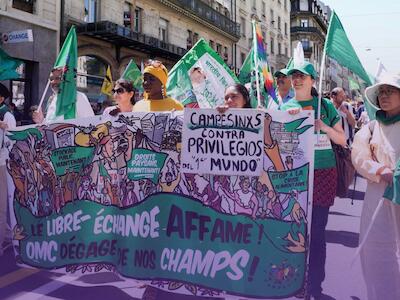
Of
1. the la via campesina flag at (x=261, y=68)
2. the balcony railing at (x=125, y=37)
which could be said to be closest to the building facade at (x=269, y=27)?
the balcony railing at (x=125, y=37)

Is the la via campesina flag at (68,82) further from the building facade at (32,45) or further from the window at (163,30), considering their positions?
the window at (163,30)

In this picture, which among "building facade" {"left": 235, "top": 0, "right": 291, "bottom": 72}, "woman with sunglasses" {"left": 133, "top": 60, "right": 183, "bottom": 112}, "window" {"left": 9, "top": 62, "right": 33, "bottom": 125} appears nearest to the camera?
"woman with sunglasses" {"left": 133, "top": 60, "right": 183, "bottom": 112}

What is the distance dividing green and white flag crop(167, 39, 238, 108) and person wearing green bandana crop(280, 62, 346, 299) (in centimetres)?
253

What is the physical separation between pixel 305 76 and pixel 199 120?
88 cm

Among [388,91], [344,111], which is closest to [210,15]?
[344,111]

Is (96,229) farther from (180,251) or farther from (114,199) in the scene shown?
(180,251)

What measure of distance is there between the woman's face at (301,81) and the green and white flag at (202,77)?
252 cm

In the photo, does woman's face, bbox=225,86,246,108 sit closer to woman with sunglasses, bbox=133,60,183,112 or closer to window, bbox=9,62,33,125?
woman with sunglasses, bbox=133,60,183,112

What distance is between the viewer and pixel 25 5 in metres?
15.9

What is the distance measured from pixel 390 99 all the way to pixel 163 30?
2379cm

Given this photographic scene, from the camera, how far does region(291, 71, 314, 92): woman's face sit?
11.1 feet

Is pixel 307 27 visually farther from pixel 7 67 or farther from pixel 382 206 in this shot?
pixel 382 206

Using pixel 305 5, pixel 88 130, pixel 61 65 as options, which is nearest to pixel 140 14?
pixel 61 65

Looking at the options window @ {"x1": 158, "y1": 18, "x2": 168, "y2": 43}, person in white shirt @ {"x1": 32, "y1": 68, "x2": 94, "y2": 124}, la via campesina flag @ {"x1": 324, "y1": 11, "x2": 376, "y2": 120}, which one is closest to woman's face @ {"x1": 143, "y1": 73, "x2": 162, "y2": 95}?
person in white shirt @ {"x1": 32, "y1": 68, "x2": 94, "y2": 124}
